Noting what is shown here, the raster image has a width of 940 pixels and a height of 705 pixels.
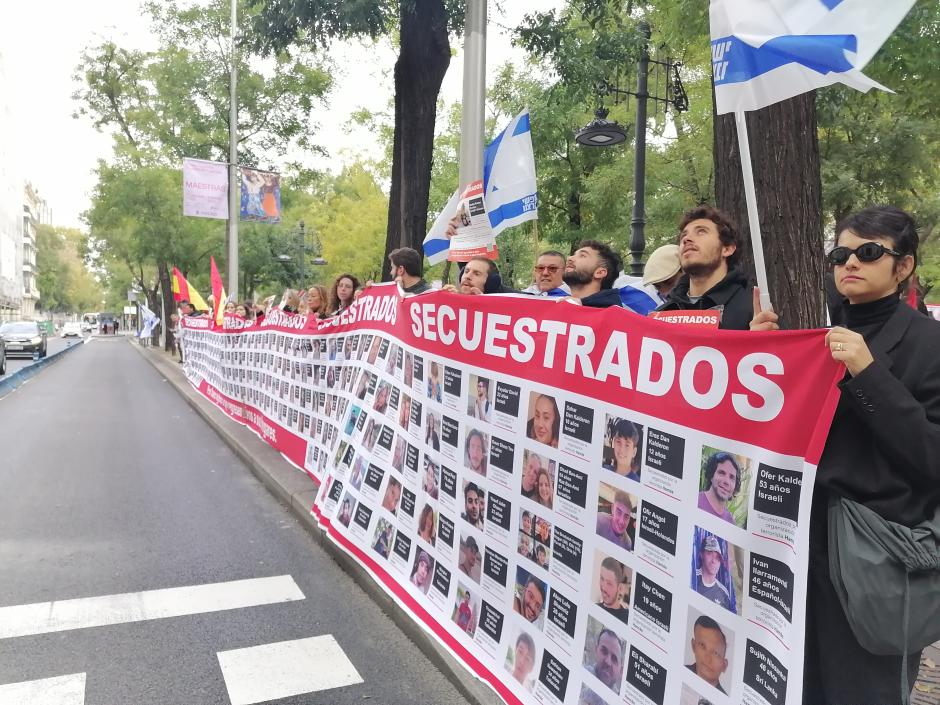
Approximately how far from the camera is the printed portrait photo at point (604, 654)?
8.30 feet

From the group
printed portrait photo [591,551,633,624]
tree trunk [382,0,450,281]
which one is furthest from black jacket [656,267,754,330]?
tree trunk [382,0,450,281]

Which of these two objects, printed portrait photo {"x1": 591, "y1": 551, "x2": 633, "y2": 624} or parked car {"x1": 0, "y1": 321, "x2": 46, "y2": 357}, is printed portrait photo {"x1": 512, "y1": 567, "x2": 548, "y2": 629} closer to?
printed portrait photo {"x1": 591, "y1": 551, "x2": 633, "y2": 624}

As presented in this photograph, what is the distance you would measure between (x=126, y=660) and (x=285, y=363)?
16.6 feet

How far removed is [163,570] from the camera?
16.2 ft

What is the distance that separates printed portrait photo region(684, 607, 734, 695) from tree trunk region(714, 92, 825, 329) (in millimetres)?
2957

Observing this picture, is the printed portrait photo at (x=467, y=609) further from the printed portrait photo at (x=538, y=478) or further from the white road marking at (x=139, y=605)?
the white road marking at (x=139, y=605)

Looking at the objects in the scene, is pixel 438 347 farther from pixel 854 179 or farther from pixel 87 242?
pixel 87 242

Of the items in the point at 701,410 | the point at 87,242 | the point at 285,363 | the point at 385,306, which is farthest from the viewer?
the point at 87,242

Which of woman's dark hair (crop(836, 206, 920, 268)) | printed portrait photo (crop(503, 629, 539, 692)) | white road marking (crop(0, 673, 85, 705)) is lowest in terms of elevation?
white road marking (crop(0, 673, 85, 705))

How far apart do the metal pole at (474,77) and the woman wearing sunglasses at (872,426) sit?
5.09 m

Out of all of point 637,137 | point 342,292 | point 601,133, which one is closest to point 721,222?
point 342,292

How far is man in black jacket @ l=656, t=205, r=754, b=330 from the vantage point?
3014mm

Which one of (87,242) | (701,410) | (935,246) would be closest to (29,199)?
(87,242)

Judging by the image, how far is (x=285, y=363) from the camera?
8.50 m
